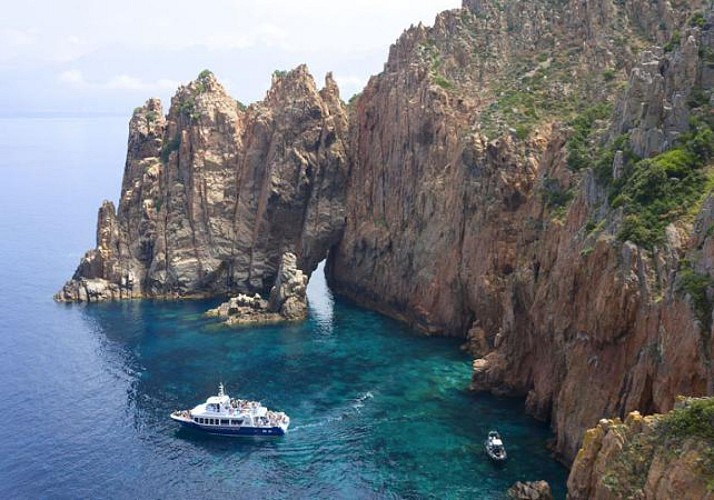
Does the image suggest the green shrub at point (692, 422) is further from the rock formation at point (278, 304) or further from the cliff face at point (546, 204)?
the rock formation at point (278, 304)

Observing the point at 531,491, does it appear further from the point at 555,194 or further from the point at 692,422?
the point at 555,194

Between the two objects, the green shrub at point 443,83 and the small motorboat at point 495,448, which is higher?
the green shrub at point 443,83

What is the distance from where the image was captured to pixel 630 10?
115m

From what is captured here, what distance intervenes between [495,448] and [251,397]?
3087 centimetres

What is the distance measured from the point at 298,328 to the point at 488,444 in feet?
166

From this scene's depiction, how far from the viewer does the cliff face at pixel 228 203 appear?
13800cm

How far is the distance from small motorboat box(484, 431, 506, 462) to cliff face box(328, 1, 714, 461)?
17.4 ft

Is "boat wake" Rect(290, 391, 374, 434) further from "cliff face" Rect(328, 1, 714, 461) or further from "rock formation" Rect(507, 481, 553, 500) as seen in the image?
"rock formation" Rect(507, 481, 553, 500)

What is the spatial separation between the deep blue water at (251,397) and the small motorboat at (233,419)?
1.27 m

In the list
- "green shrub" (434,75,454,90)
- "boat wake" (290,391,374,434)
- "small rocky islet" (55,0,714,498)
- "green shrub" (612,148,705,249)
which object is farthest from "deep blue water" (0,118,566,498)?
"green shrub" (434,75,454,90)

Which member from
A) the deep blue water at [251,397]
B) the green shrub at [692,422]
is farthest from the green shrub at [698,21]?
the green shrub at [692,422]

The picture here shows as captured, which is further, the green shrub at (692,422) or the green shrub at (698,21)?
the green shrub at (698,21)

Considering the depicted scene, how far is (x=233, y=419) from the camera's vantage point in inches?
3201

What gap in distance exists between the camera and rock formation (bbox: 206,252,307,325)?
4828 inches
